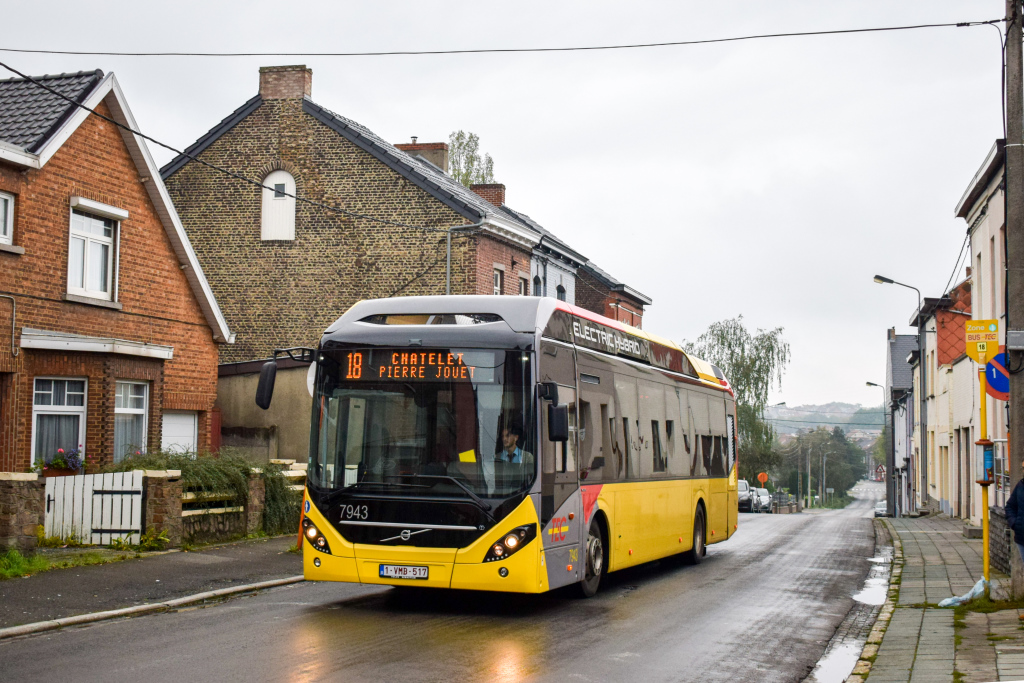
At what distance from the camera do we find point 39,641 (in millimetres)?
9602

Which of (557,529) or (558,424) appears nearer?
(558,424)

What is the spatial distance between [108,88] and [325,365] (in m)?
10.7

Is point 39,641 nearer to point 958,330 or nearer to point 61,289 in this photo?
point 61,289

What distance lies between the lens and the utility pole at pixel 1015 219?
38.9ft

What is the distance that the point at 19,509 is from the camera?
44.0 feet

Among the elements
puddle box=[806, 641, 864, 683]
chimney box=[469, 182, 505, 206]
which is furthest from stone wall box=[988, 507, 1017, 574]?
chimney box=[469, 182, 505, 206]

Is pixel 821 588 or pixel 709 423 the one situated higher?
pixel 709 423

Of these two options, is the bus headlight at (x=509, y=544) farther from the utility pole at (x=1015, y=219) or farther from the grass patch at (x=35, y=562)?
the grass patch at (x=35, y=562)

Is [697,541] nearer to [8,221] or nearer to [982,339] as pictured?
[982,339]

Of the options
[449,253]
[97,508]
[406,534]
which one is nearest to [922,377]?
[449,253]

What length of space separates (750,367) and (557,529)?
61794 mm

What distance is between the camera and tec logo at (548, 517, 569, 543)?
432 inches

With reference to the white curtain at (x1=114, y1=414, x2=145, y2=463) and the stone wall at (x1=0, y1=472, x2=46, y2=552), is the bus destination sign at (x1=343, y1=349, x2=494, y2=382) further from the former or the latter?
the white curtain at (x1=114, y1=414, x2=145, y2=463)

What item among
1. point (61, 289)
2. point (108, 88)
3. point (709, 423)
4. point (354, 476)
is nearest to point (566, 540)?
point (354, 476)
